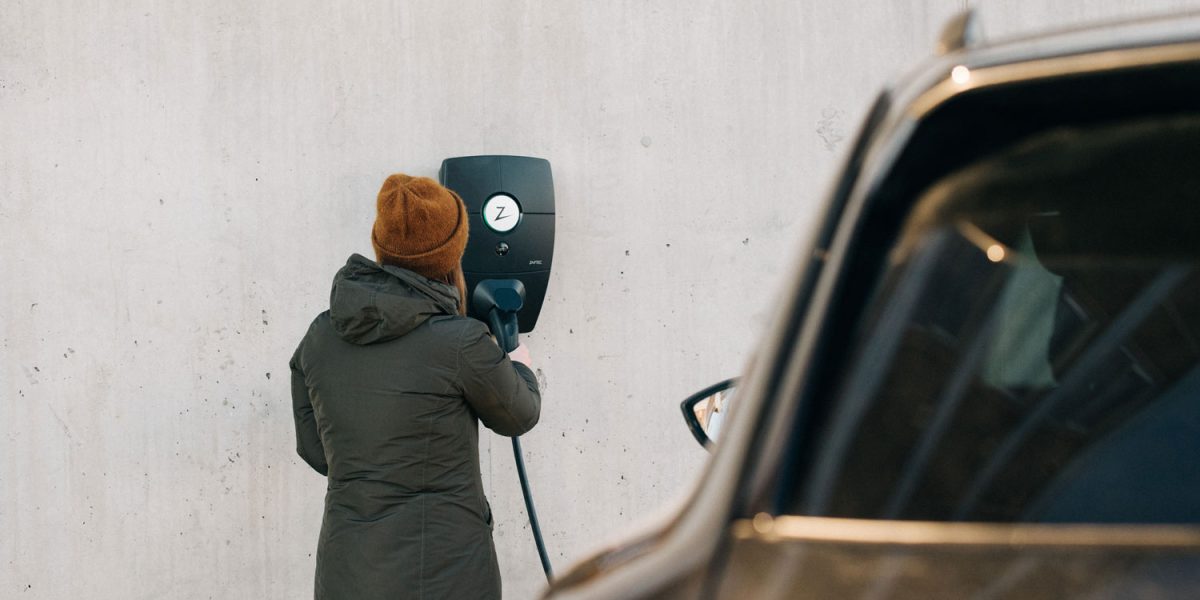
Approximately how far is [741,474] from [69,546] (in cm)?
266

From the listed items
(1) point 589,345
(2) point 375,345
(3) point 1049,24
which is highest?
(3) point 1049,24

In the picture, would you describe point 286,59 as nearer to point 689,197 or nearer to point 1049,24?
point 689,197

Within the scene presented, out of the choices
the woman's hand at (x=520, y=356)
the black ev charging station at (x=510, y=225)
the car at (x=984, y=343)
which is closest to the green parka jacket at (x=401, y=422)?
the woman's hand at (x=520, y=356)

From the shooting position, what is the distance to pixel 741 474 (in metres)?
0.89

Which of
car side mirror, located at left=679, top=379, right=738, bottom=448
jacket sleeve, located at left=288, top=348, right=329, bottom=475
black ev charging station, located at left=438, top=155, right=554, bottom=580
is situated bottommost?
jacket sleeve, located at left=288, top=348, right=329, bottom=475

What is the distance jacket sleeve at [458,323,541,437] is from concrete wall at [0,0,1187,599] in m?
0.86

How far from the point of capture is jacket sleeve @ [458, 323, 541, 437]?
2.12m

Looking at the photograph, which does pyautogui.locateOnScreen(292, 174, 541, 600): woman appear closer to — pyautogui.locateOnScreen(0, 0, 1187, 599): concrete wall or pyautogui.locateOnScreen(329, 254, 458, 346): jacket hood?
pyautogui.locateOnScreen(329, 254, 458, 346): jacket hood

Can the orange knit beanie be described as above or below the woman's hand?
above

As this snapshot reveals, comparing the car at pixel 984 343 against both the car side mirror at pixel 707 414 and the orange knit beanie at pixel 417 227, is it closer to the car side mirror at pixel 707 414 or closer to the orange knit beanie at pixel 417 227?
the car side mirror at pixel 707 414

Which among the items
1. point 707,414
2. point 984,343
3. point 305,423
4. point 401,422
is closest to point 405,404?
point 401,422

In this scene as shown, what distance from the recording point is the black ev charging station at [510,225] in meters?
2.75

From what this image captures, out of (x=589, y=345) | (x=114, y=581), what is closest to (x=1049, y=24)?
(x=589, y=345)

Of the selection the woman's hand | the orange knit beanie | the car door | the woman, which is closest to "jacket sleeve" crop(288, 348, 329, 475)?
the woman
